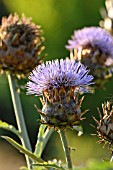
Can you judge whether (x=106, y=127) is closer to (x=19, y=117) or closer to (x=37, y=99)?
(x=19, y=117)

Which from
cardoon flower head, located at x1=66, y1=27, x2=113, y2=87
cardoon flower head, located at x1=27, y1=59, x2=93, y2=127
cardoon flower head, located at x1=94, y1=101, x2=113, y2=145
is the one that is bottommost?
cardoon flower head, located at x1=94, y1=101, x2=113, y2=145

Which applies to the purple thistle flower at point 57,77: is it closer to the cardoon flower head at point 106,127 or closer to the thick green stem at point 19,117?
the cardoon flower head at point 106,127

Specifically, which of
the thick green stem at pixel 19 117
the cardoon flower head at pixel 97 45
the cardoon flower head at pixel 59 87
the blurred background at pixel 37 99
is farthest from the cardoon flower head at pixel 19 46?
the blurred background at pixel 37 99

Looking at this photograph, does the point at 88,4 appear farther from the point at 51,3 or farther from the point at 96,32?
the point at 96,32

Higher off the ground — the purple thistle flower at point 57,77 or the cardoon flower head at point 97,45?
the cardoon flower head at point 97,45

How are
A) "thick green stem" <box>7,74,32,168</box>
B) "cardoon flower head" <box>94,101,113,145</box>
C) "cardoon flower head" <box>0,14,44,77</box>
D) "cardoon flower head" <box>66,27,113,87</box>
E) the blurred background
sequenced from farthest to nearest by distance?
the blurred background
"cardoon flower head" <box>66,27,113,87</box>
"cardoon flower head" <box>0,14,44,77</box>
"thick green stem" <box>7,74,32,168</box>
"cardoon flower head" <box>94,101,113,145</box>

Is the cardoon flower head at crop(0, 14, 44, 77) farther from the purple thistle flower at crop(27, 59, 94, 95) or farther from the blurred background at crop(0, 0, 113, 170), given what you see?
the blurred background at crop(0, 0, 113, 170)

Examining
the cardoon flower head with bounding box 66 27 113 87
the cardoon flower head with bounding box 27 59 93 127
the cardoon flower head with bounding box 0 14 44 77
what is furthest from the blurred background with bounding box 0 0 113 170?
the cardoon flower head with bounding box 27 59 93 127

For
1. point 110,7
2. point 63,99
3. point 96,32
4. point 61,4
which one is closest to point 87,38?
point 96,32
